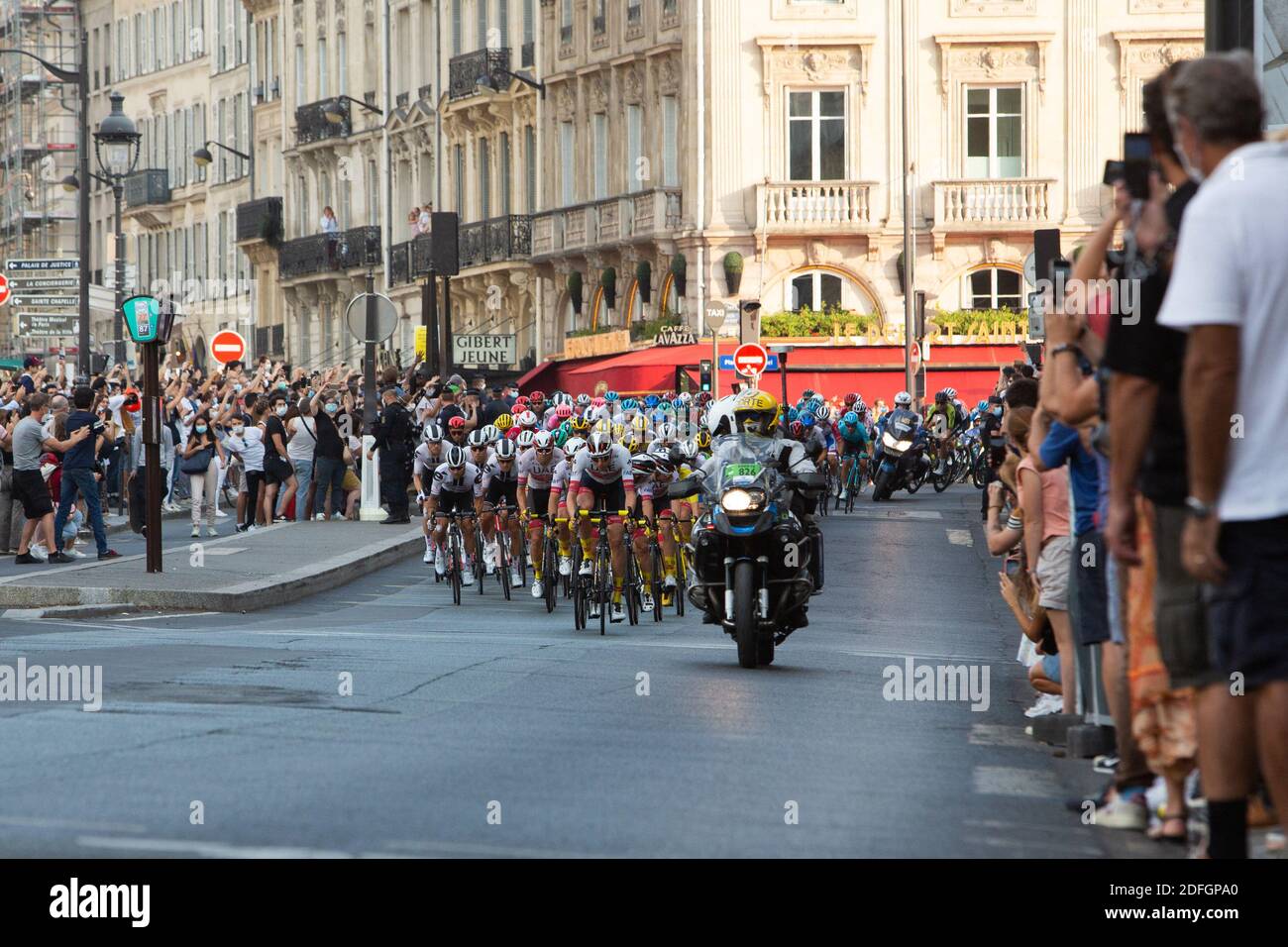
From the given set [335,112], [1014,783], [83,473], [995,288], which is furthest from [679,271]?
[1014,783]

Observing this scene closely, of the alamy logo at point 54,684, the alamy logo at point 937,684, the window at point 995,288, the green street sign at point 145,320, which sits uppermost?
the window at point 995,288

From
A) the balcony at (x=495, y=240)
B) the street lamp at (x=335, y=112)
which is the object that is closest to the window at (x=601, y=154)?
the balcony at (x=495, y=240)

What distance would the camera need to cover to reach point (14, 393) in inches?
1262

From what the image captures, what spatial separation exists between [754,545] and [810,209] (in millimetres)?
36944

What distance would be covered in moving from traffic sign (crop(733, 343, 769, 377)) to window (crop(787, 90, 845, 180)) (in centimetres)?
954

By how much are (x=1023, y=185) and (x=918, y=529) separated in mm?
20259

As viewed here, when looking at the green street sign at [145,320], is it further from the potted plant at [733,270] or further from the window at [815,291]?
the window at [815,291]

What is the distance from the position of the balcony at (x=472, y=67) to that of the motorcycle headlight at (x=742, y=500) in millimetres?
46876

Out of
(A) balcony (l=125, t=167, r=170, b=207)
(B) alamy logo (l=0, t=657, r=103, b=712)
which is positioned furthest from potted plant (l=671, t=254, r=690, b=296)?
(A) balcony (l=125, t=167, r=170, b=207)

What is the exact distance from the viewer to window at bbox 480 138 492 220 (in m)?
63.1

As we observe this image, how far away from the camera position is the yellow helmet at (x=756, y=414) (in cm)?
→ 1680
